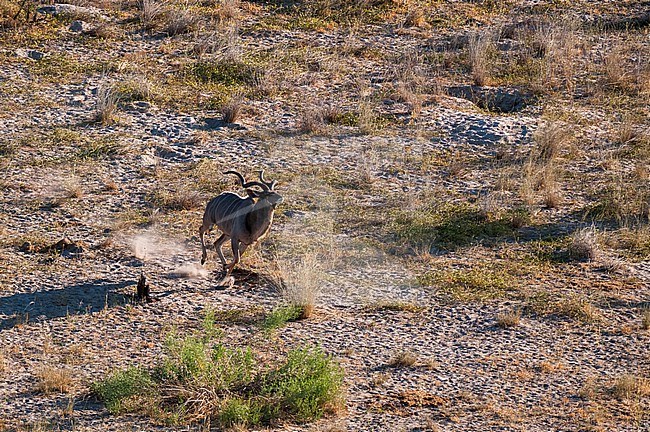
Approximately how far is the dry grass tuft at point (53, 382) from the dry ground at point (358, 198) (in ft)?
0.07

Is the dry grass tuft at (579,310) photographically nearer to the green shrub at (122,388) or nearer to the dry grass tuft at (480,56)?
the green shrub at (122,388)

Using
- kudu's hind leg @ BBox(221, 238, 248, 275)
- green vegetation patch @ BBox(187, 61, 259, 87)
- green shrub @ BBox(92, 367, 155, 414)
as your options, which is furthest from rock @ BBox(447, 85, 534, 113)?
green shrub @ BBox(92, 367, 155, 414)

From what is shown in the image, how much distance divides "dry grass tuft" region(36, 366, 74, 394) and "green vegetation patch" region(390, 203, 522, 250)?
4910mm

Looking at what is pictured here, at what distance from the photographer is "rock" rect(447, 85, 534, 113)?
650 inches

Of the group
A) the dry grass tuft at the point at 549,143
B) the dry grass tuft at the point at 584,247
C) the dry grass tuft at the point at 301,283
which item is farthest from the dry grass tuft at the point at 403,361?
the dry grass tuft at the point at 549,143

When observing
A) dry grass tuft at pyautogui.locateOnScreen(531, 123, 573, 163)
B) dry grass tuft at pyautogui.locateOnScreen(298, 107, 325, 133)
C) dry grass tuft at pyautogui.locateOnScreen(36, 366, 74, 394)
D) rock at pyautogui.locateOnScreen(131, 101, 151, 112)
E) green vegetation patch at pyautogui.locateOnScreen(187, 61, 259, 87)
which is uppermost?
green vegetation patch at pyautogui.locateOnScreen(187, 61, 259, 87)

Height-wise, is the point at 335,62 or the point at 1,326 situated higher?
the point at 335,62

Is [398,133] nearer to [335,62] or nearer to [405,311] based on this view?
[335,62]

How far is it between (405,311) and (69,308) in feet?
11.5

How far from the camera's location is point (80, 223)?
11.9 metres

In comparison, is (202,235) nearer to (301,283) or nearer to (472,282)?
(301,283)

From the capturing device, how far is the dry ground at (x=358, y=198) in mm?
8844

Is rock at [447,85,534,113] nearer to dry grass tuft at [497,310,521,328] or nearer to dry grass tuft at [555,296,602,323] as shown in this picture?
dry grass tuft at [555,296,602,323]

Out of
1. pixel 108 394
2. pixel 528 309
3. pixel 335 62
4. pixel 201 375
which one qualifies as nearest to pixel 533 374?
pixel 528 309
